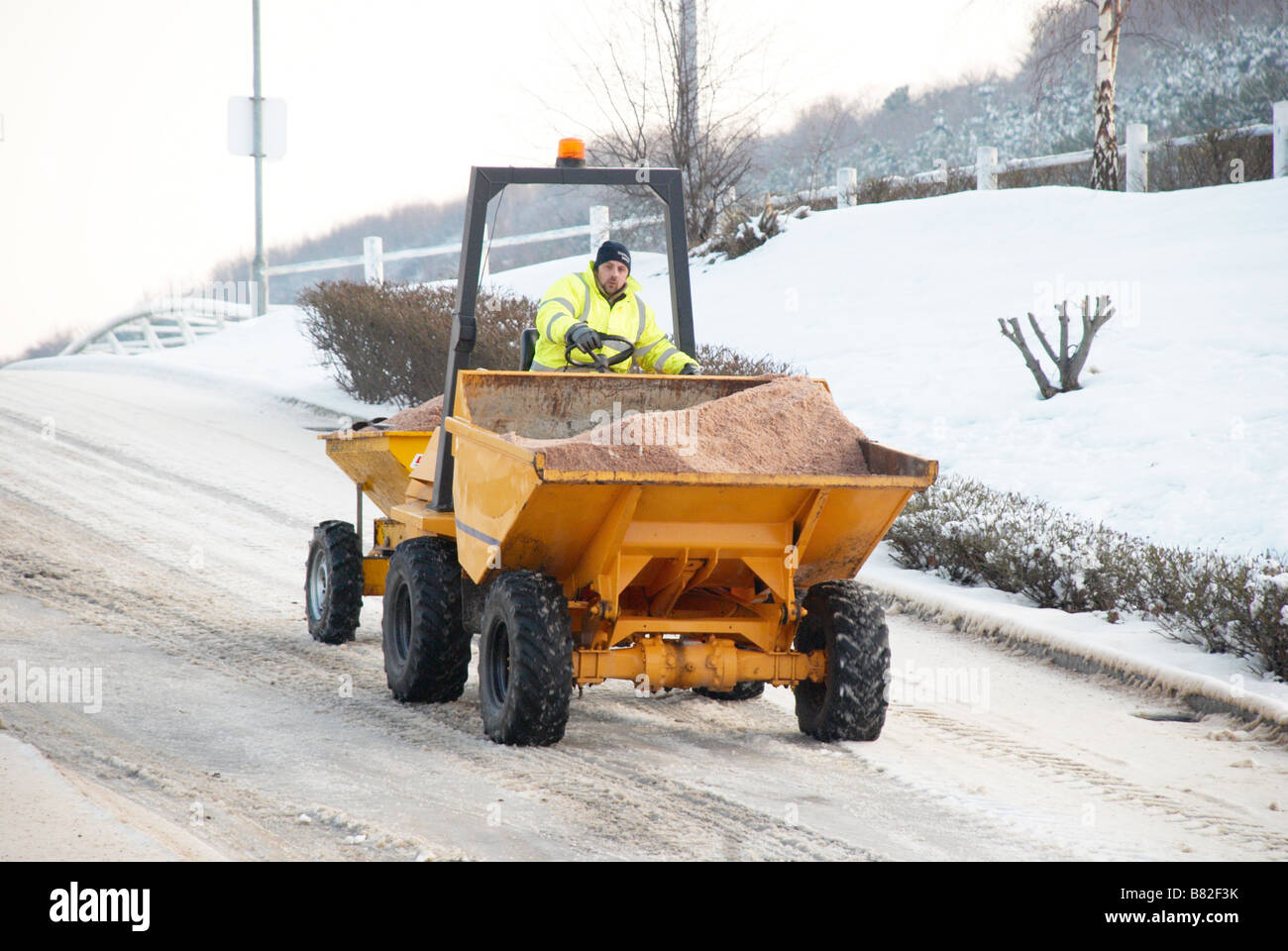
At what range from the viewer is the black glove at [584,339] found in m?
6.22

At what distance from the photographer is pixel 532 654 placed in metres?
5.15

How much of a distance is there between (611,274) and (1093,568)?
3.45m

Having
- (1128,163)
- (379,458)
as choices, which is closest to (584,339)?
(379,458)

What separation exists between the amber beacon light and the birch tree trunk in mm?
15398

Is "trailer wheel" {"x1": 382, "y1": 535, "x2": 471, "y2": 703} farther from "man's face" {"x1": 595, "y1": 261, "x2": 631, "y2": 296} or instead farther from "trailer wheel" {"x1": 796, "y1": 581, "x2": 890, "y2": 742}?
"trailer wheel" {"x1": 796, "y1": 581, "x2": 890, "y2": 742}

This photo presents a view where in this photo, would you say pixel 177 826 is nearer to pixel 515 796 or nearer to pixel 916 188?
pixel 515 796

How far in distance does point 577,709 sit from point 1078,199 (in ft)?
49.5

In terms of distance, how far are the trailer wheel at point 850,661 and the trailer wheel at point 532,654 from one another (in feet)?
3.63

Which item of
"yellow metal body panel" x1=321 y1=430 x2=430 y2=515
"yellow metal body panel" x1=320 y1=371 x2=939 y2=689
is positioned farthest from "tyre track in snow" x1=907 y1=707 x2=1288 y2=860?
"yellow metal body panel" x1=321 y1=430 x2=430 y2=515

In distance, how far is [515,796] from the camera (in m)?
4.85

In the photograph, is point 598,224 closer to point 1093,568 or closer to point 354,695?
point 1093,568

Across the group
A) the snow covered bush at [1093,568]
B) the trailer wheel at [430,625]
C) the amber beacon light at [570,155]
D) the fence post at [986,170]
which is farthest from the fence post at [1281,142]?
the trailer wheel at [430,625]

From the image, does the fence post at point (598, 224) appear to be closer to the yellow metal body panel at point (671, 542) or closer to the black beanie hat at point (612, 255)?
the black beanie hat at point (612, 255)

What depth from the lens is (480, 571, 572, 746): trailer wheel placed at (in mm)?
5156
